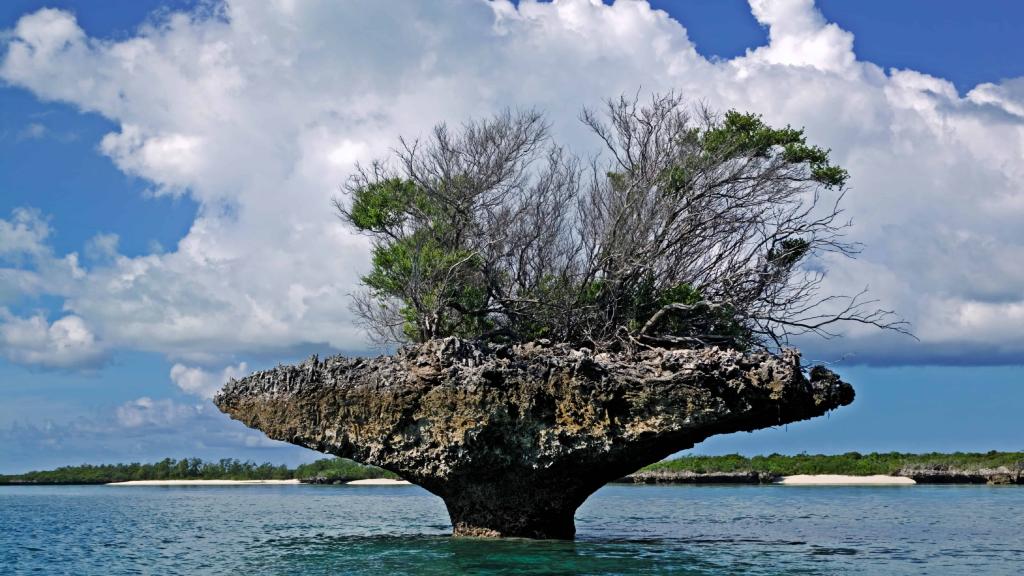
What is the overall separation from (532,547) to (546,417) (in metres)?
2.75

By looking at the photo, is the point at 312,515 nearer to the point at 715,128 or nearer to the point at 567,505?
the point at 567,505

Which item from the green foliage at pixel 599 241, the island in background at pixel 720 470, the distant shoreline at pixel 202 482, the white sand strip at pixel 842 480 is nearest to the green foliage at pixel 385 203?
the green foliage at pixel 599 241

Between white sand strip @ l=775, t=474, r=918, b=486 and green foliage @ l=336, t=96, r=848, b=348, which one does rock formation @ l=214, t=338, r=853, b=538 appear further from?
white sand strip @ l=775, t=474, r=918, b=486

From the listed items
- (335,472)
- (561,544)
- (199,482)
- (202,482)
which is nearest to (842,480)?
(335,472)

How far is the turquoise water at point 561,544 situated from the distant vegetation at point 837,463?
31.0m

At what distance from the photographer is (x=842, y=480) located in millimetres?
68438

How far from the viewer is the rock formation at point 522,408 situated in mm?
18266

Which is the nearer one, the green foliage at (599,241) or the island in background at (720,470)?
the green foliage at (599,241)

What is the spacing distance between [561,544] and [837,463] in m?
59.1

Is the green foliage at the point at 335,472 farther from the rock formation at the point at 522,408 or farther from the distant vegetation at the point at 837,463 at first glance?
the rock formation at the point at 522,408

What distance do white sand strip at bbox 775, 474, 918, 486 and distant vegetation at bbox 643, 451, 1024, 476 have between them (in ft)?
3.55

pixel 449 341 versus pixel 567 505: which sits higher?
pixel 449 341

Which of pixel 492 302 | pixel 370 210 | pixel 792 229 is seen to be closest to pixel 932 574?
pixel 792 229

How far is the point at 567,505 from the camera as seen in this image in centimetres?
2080
